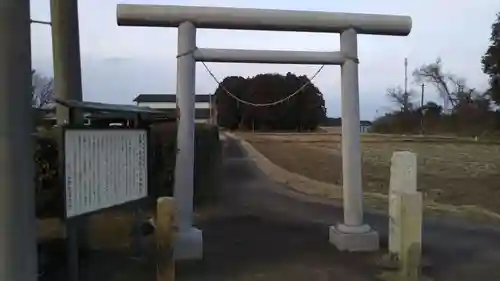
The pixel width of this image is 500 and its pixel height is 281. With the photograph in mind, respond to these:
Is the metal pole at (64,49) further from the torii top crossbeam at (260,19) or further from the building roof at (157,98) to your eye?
the building roof at (157,98)

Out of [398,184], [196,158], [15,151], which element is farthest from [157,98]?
[15,151]

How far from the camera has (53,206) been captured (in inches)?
276

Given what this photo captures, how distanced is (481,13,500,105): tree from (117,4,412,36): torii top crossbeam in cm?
4728

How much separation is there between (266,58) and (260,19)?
0.56 meters

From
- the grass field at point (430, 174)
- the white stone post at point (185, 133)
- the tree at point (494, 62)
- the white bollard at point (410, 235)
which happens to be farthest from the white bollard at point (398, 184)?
the tree at point (494, 62)

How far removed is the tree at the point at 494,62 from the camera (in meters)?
52.4

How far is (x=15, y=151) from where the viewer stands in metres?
2.90

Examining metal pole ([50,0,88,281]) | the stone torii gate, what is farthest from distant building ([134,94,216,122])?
metal pole ([50,0,88,281])

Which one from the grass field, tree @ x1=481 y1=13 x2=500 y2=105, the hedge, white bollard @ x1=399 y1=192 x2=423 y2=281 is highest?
tree @ x1=481 y1=13 x2=500 y2=105

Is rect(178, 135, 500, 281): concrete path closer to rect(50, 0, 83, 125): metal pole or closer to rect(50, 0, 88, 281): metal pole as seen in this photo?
rect(50, 0, 88, 281): metal pole

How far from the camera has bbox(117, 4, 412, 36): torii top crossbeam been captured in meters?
8.00

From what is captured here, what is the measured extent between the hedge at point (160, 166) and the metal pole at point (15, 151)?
2.44m

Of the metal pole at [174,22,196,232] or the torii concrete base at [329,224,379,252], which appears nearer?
the metal pole at [174,22,196,232]

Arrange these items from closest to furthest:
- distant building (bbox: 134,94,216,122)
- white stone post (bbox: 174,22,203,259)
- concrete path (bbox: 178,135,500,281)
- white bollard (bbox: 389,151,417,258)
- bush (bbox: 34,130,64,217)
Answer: bush (bbox: 34,130,64,217) < concrete path (bbox: 178,135,500,281) < white bollard (bbox: 389,151,417,258) < white stone post (bbox: 174,22,203,259) < distant building (bbox: 134,94,216,122)
